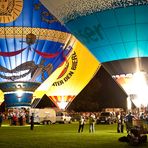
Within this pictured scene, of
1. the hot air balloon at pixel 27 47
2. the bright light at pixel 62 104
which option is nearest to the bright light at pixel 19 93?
the hot air balloon at pixel 27 47

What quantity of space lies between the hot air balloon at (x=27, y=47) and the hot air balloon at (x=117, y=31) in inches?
181

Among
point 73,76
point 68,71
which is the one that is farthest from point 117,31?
point 73,76

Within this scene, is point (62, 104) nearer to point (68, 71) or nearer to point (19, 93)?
point (68, 71)

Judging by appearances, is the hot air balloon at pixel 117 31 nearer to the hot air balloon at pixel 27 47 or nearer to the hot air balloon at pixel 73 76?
the hot air balloon at pixel 27 47

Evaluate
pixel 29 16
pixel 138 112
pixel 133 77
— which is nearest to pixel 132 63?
pixel 133 77

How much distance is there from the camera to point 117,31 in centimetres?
1702

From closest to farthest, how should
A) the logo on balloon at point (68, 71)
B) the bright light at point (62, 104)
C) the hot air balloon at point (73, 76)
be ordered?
the logo on balloon at point (68, 71) < the hot air balloon at point (73, 76) < the bright light at point (62, 104)

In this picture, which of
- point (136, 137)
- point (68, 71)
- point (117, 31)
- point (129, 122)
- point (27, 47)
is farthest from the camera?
point (68, 71)

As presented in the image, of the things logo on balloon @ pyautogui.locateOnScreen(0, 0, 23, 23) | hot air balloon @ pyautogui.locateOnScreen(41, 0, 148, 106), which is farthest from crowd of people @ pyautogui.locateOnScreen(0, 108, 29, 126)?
hot air balloon @ pyautogui.locateOnScreen(41, 0, 148, 106)

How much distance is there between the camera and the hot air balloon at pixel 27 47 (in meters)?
22.6

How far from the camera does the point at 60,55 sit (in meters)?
24.5

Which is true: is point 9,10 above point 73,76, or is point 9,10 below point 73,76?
above

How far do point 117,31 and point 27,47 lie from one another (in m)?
7.42

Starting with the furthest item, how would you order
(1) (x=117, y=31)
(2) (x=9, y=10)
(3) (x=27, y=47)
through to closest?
(3) (x=27, y=47), (2) (x=9, y=10), (1) (x=117, y=31)
